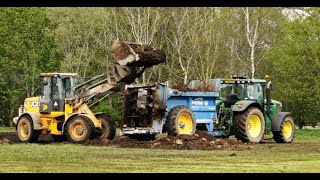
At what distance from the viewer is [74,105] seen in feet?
87.8

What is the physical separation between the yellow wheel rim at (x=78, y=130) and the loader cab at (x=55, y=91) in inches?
50.8

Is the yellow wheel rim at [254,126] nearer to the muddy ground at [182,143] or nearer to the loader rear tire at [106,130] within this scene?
the muddy ground at [182,143]

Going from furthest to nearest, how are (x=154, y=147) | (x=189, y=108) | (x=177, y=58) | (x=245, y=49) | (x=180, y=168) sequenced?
(x=245, y=49) < (x=177, y=58) < (x=189, y=108) < (x=154, y=147) < (x=180, y=168)

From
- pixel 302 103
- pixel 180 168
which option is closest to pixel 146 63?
pixel 180 168

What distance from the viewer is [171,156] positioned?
62.5ft

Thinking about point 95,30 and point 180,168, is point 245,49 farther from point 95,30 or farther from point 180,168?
point 180,168

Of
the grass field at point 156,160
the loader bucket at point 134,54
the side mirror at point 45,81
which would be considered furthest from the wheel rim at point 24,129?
the grass field at point 156,160

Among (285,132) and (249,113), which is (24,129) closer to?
(249,113)

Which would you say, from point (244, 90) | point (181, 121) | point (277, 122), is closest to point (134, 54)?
point (181, 121)

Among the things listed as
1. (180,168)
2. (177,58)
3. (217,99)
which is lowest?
(180,168)

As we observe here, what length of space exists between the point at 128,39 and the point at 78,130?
25917 mm

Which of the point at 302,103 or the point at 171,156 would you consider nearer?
the point at 171,156

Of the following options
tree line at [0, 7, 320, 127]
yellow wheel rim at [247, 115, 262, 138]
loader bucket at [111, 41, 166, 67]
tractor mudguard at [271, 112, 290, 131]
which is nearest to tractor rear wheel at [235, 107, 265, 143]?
yellow wheel rim at [247, 115, 262, 138]
